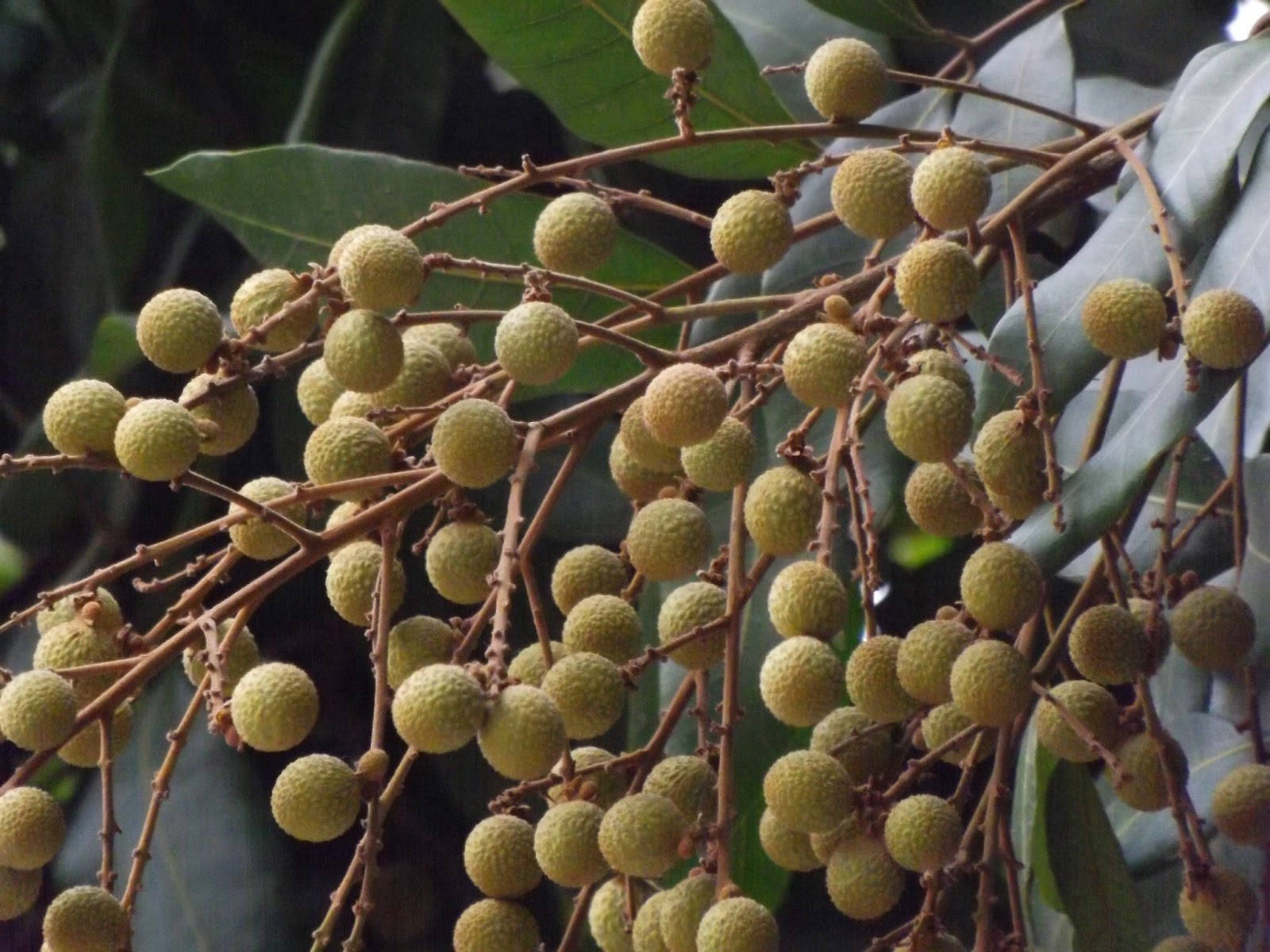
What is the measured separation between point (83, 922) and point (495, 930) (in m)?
0.17

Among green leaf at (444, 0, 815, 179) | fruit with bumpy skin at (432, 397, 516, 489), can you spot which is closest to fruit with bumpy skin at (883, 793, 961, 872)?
fruit with bumpy skin at (432, 397, 516, 489)

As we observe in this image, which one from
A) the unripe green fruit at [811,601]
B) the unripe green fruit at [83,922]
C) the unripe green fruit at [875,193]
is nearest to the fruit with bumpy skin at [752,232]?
the unripe green fruit at [875,193]

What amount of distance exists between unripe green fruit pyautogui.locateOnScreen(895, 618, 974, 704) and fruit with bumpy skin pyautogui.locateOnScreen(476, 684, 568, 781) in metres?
0.15

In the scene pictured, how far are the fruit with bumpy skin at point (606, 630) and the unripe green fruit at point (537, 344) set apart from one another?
116mm

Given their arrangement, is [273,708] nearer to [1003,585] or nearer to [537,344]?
[537,344]

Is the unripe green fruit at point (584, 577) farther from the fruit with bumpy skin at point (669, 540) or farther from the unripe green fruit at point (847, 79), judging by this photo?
the unripe green fruit at point (847, 79)

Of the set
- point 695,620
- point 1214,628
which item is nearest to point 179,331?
point 695,620

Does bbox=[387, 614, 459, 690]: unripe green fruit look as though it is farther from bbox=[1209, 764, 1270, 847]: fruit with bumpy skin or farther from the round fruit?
bbox=[1209, 764, 1270, 847]: fruit with bumpy skin

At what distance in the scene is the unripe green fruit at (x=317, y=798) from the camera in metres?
0.62

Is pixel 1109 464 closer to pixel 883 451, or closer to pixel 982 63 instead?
pixel 883 451

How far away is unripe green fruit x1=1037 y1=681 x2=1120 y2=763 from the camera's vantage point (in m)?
0.67

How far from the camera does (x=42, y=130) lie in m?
1.61

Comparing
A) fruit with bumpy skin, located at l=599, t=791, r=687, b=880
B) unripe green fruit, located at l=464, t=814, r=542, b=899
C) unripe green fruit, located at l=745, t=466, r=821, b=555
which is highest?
unripe green fruit, located at l=745, t=466, r=821, b=555

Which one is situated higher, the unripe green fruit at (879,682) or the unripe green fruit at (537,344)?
the unripe green fruit at (537,344)
